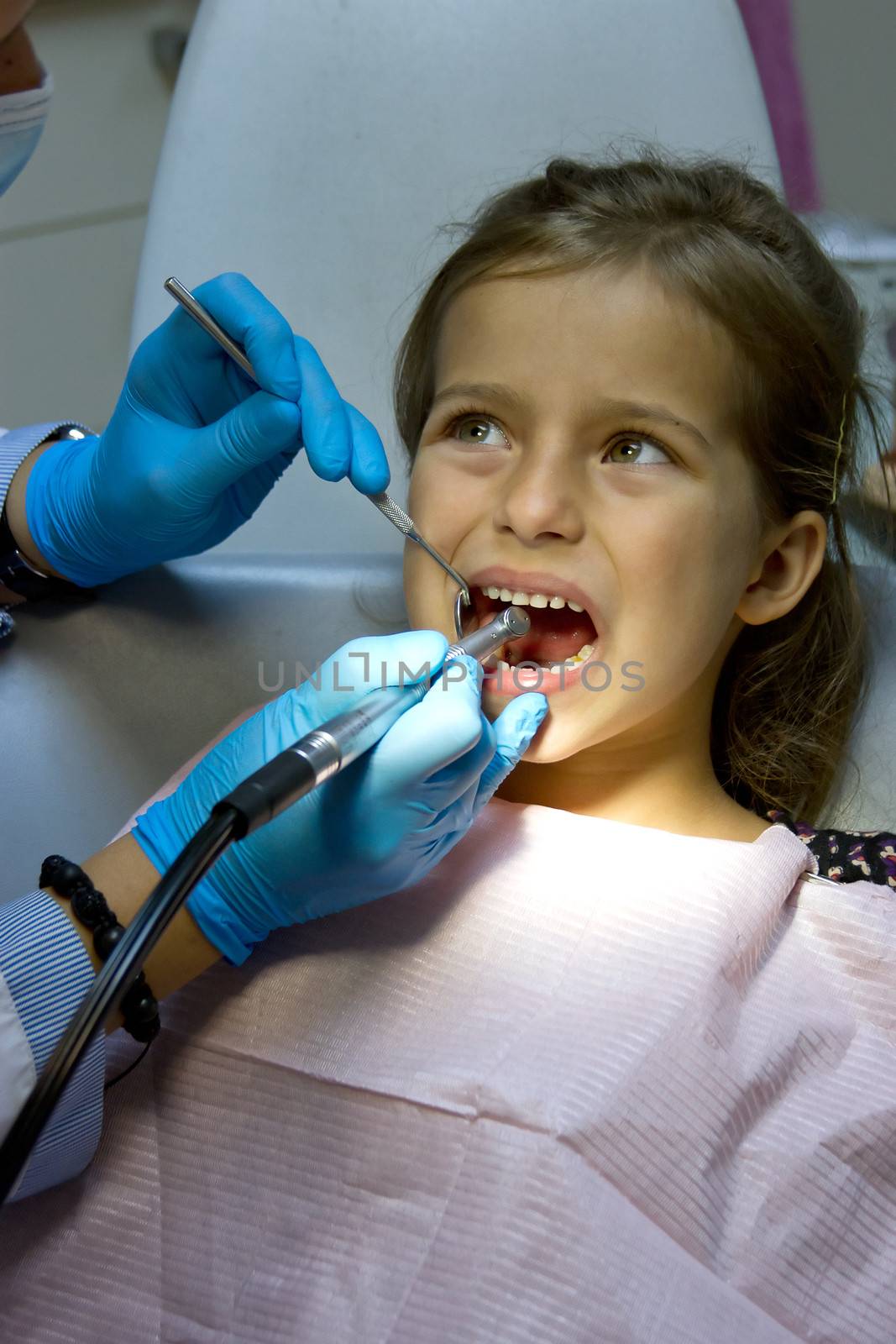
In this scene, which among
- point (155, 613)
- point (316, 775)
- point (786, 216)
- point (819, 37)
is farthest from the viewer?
point (819, 37)

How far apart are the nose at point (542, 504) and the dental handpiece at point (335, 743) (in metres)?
0.08

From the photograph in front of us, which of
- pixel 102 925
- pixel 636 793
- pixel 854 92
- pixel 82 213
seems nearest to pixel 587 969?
pixel 636 793

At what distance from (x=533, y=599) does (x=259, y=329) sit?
1.31ft

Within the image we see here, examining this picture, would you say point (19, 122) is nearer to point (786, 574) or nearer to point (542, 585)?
point (542, 585)

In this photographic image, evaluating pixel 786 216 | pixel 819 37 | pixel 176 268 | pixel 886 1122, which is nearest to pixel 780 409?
pixel 786 216

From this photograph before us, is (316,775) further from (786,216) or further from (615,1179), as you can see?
(786,216)

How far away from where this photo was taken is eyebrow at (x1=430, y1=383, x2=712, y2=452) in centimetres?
115

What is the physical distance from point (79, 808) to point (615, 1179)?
746mm

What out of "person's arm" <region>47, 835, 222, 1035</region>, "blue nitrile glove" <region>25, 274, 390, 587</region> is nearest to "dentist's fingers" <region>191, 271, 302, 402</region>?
"blue nitrile glove" <region>25, 274, 390, 587</region>

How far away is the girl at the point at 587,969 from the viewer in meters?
0.93

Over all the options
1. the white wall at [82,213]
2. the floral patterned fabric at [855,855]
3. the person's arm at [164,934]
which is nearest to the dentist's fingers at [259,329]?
the person's arm at [164,934]

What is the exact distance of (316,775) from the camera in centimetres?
81

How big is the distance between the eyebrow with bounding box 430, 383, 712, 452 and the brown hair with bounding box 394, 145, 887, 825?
0.07 m

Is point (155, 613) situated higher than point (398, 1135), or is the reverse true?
point (155, 613)
